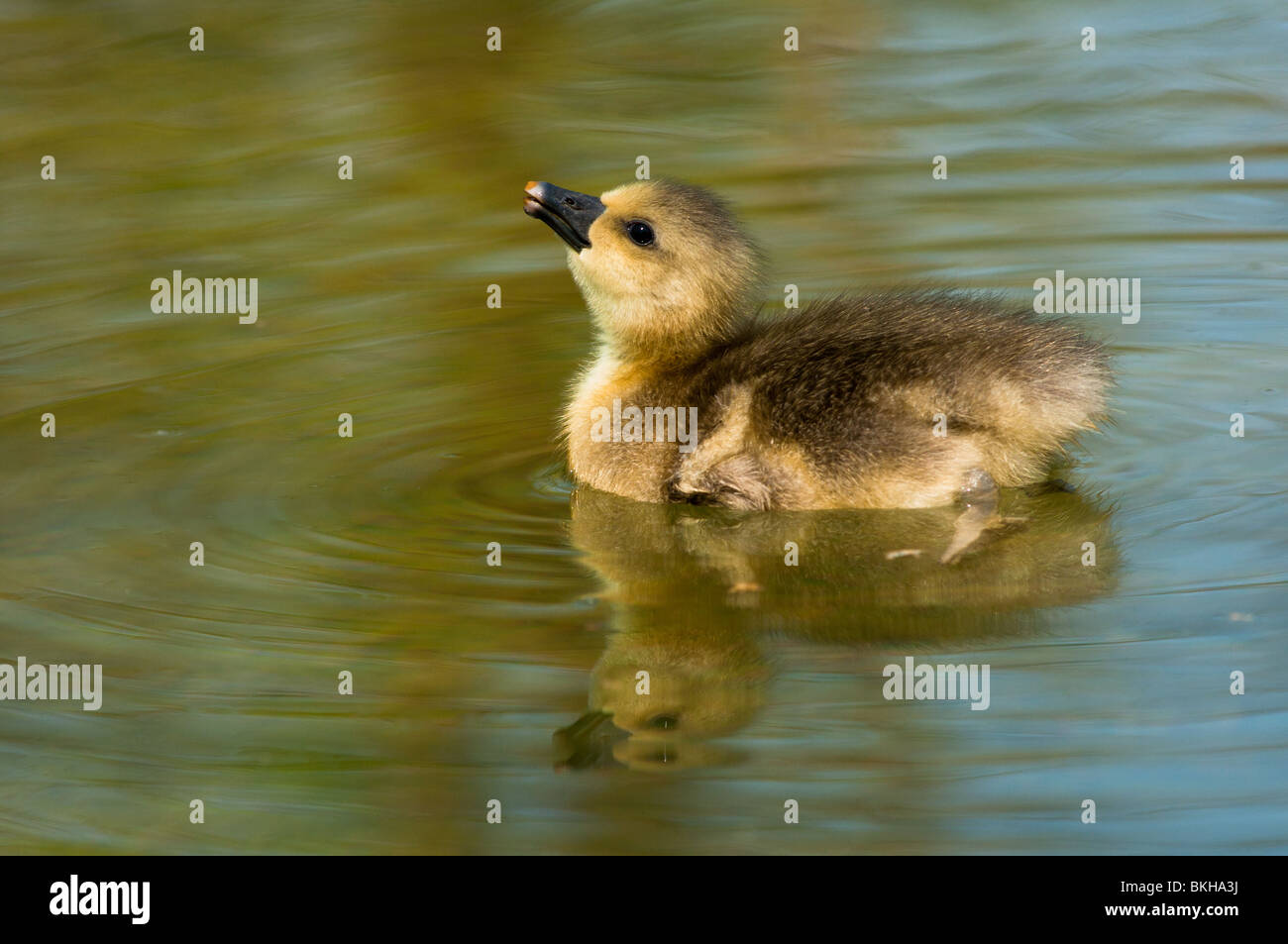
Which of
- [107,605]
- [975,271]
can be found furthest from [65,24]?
[107,605]

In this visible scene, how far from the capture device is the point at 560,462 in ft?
21.5

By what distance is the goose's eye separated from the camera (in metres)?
6.22

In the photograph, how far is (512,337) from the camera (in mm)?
7777

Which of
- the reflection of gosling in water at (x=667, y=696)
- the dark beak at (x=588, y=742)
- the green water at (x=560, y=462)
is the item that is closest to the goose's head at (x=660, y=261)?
the green water at (x=560, y=462)

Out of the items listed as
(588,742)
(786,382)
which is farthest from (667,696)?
(786,382)

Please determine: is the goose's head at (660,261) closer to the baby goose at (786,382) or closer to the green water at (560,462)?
the baby goose at (786,382)

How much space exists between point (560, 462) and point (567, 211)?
0.81m

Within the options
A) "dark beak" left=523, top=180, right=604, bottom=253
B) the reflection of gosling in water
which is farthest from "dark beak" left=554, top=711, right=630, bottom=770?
"dark beak" left=523, top=180, right=604, bottom=253

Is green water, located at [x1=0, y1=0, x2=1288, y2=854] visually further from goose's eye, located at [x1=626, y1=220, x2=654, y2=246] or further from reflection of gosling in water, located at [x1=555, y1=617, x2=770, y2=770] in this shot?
goose's eye, located at [x1=626, y1=220, x2=654, y2=246]

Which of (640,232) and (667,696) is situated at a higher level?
(640,232)

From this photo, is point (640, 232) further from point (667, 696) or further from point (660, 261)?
point (667, 696)

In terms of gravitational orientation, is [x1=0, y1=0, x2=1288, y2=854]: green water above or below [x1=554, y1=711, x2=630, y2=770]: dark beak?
above

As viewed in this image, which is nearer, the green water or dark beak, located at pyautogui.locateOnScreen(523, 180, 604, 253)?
the green water

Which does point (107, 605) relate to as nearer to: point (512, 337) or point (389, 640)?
point (389, 640)
